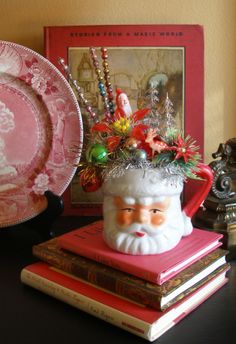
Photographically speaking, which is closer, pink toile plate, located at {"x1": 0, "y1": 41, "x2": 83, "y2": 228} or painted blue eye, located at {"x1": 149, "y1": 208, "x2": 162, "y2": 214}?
painted blue eye, located at {"x1": 149, "y1": 208, "x2": 162, "y2": 214}

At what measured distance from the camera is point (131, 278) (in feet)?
1.63

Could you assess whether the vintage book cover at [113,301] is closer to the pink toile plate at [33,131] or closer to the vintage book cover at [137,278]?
the vintage book cover at [137,278]

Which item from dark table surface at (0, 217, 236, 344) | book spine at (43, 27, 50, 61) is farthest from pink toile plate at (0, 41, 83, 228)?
dark table surface at (0, 217, 236, 344)

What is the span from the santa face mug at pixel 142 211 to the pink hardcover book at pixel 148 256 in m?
0.01

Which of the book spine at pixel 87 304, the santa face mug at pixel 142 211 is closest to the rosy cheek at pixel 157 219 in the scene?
the santa face mug at pixel 142 211

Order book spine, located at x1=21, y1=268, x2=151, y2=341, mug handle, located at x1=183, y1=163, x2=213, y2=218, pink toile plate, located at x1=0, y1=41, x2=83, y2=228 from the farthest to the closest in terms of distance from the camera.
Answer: pink toile plate, located at x1=0, y1=41, x2=83, y2=228
mug handle, located at x1=183, y1=163, x2=213, y2=218
book spine, located at x1=21, y1=268, x2=151, y2=341

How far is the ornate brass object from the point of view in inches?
25.1

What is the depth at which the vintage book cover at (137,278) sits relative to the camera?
47 cm

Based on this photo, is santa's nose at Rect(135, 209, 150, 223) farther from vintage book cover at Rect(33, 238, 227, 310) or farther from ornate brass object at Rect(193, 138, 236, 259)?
ornate brass object at Rect(193, 138, 236, 259)

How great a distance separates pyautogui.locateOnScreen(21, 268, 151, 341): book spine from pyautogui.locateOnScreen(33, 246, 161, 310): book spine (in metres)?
0.03

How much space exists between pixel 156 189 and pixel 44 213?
25 cm

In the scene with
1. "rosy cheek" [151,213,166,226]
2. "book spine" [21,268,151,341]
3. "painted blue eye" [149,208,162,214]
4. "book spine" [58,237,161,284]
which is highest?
"painted blue eye" [149,208,162,214]

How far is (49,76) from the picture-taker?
A: 28.5 inches

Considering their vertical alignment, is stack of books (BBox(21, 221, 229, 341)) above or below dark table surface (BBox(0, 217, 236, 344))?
above
